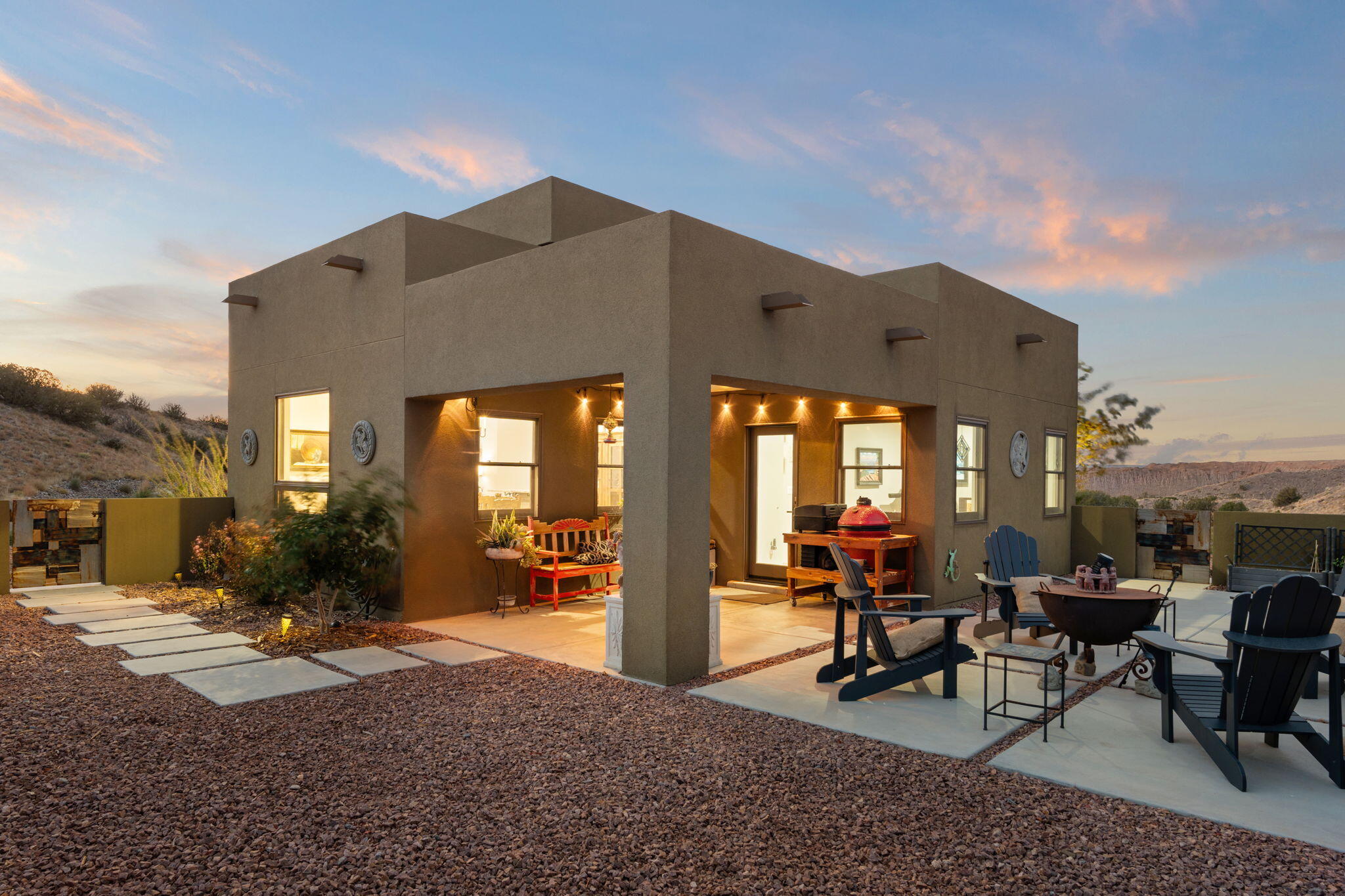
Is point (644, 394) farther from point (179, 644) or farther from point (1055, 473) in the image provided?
point (1055, 473)

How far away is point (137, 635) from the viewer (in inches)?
273

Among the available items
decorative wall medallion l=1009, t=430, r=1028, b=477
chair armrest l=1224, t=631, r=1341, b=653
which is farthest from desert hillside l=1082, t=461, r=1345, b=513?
chair armrest l=1224, t=631, r=1341, b=653

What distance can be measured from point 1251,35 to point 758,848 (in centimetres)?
1333

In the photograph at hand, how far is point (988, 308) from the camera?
9469mm

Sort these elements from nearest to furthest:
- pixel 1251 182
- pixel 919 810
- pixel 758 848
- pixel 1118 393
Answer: pixel 758 848 < pixel 919 810 < pixel 1251 182 < pixel 1118 393

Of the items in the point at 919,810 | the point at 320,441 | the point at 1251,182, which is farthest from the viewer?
the point at 1251,182

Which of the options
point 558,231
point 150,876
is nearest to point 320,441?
point 558,231

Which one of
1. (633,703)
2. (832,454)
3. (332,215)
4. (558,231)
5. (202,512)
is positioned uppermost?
(332,215)

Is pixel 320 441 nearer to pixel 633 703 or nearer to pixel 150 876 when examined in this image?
pixel 633 703

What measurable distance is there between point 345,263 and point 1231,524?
37.3 feet

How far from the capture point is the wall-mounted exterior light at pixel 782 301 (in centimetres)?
593

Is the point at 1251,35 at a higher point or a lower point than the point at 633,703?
higher

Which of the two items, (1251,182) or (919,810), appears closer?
(919,810)

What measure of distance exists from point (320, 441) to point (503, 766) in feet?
21.0
